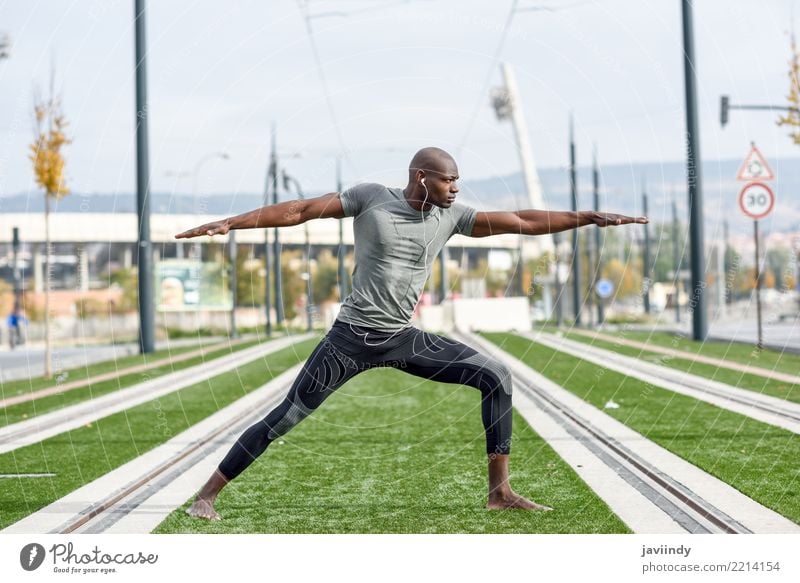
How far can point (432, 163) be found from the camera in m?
7.16

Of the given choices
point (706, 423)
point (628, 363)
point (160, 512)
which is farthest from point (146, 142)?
point (160, 512)

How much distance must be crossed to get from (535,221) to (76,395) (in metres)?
13.7

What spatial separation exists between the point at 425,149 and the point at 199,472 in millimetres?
4138

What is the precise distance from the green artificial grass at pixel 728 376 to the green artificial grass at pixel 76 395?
797 cm

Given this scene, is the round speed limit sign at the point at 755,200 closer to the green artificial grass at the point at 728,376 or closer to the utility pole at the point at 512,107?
the green artificial grass at the point at 728,376

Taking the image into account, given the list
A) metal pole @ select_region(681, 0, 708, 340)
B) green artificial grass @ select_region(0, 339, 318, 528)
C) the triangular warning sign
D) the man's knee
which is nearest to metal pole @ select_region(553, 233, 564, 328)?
the man's knee

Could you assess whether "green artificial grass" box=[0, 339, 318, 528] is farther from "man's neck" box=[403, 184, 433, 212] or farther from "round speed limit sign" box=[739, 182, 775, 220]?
"round speed limit sign" box=[739, 182, 775, 220]

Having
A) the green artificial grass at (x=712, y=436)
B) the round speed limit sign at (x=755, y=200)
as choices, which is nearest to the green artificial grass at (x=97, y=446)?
the green artificial grass at (x=712, y=436)

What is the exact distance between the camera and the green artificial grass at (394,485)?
7598 millimetres

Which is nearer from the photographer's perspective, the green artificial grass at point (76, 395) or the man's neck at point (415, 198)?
the man's neck at point (415, 198)

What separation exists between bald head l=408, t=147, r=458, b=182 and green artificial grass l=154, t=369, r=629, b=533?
6.70 feet

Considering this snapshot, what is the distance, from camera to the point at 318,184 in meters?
9.91

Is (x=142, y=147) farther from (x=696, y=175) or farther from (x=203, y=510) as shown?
(x=203, y=510)
